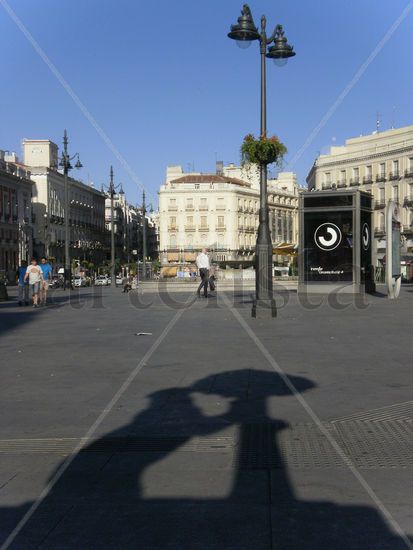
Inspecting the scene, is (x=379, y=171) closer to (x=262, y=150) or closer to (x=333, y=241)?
(x=333, y=241)

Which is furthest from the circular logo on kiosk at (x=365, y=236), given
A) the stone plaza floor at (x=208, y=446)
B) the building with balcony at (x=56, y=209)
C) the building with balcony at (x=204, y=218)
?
the building with balcony at (x=204, y=218)

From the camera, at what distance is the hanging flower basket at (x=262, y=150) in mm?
17500

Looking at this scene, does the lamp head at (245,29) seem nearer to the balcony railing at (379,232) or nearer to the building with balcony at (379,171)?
the building with balcony at (379,171)

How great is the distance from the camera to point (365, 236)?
1081 inches

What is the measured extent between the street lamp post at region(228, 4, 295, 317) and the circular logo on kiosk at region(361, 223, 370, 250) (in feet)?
32.9

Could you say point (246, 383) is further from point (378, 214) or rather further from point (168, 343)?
point (378, 214)

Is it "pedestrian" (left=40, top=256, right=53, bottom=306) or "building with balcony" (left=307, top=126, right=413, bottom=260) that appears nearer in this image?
"pedestrian" (left=40, top=256, right=53, bottom=306)

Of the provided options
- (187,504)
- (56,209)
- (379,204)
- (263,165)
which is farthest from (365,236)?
(56,209)

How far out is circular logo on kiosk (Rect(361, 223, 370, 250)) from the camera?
89.2ft

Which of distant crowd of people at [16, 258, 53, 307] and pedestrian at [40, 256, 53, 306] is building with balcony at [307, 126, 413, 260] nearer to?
pedestrian at [40, 256, 53, 306]

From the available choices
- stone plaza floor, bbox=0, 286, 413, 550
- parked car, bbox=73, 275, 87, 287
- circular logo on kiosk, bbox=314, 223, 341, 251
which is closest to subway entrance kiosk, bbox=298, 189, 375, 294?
circular logo on kiosk, bbox=314, 223, 341, 251

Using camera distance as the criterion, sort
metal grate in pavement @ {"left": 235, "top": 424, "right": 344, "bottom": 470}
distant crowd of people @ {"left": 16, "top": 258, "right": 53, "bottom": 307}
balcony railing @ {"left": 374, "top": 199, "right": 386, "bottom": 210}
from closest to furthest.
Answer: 1. metal grate in pavement @ {"left": 235, "top": 424, "right": 344, "bottom": 470}
2. distant crowd of people @ {"left": 16, "top": 258, "right": 53, "bottom": 307}
3. balcony railing @ {"left": 374, "top": 199, "right": 386, "bottom": 210}

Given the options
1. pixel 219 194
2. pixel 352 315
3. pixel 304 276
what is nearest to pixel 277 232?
pixel 219 194

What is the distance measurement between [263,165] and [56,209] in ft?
274
